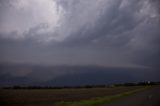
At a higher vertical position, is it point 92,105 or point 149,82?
point 149,82

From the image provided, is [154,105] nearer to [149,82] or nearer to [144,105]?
[144,105]

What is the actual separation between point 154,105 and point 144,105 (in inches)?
33.1

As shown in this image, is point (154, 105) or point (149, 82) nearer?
point (154, 105)

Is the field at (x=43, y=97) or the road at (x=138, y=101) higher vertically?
the field at (x=43, y=97)

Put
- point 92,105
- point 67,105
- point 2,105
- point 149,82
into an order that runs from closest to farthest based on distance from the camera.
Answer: point 92,105, point 67,105, point 2,105, point 149,82

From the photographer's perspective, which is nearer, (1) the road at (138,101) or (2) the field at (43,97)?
(1) the road at (138,101)

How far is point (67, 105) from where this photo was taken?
1190 inches

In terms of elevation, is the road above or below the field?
below

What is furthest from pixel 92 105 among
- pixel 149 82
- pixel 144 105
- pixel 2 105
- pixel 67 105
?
pixel 149 82

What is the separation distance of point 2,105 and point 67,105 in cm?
1096

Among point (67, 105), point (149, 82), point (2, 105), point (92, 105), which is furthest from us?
point (149, 82)

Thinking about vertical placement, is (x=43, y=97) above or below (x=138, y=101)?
above

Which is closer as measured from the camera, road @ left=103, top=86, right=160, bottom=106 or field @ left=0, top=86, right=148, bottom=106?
road @ left=103, top=86, right=160, bottom=106

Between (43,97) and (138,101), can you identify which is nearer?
(138,101)
